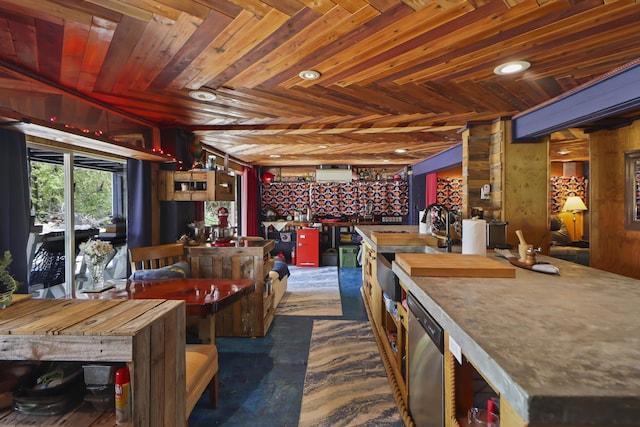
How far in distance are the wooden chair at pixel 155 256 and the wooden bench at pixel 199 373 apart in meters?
1.37

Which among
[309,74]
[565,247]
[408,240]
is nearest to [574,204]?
[565,247]

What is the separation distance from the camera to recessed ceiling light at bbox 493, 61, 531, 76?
84.3 inches

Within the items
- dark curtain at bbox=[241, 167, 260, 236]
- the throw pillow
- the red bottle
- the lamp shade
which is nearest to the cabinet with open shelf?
the throw pillow

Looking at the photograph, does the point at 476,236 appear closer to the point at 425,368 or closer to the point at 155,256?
the point at 425,368

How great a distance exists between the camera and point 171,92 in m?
2.64

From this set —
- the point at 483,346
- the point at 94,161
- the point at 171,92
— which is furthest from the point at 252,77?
the point at 483,346

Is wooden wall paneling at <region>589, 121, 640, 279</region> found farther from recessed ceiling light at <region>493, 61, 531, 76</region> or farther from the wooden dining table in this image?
the wooden dining table

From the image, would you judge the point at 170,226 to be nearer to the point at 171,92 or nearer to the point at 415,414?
the point at 171,92

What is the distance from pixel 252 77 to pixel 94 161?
2.11m

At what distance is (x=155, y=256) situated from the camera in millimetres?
3115

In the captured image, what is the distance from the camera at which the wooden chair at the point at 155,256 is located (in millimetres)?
3006

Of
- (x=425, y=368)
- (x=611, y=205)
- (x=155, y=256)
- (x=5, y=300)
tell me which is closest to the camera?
(x=5, y=300)

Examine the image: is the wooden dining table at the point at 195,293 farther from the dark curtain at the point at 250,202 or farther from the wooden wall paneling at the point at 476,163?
the dark curtain at the point at 250,202

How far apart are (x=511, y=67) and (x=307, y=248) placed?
5.46 m
